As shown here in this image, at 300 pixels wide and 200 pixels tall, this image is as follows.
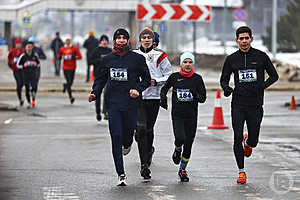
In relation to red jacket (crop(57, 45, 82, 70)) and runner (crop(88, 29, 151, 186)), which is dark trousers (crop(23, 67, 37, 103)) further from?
runner (crop(88, 29, 151, 186))

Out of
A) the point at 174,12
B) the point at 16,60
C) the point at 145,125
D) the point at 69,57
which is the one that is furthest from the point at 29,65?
the point at 145,125

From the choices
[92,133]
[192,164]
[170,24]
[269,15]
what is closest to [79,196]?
[192,164]

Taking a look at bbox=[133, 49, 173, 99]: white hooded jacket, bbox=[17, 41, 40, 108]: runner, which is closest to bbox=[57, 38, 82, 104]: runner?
bbox=[17, 41, 40, 108]: runner

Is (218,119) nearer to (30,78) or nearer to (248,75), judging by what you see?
(30,78)

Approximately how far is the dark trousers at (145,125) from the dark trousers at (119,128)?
1.18 ft

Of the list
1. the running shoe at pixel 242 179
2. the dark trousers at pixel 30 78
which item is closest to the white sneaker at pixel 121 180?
the running shoe at pixel 242 179

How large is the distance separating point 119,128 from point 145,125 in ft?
2.38

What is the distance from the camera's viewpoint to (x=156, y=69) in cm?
1111

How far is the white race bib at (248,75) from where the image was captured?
1036cm

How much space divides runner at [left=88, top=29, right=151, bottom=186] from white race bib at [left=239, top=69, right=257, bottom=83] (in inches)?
44.5

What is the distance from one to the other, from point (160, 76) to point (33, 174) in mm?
1983

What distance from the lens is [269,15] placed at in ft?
304

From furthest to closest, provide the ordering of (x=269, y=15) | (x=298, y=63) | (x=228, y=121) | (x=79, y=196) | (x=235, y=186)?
(x=269, y=15), (x=298, y=63), (x=228, y=121), (x=235, y=186), (x=79, y=196)

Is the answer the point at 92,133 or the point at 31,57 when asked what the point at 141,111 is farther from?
the point at 31,57
